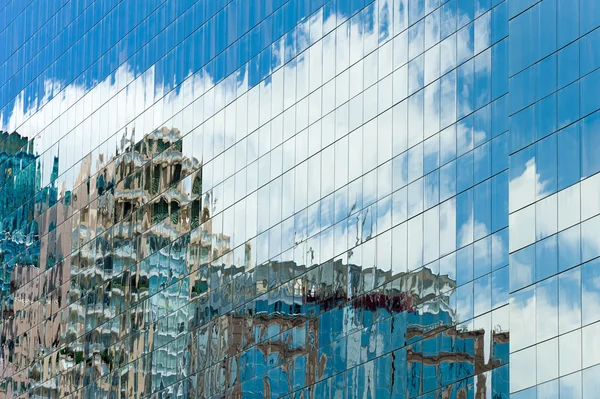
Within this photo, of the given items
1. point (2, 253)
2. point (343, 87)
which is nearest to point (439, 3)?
point (343, 87)

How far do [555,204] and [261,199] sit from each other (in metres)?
24.0

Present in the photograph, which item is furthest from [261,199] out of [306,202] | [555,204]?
A: [555,204]

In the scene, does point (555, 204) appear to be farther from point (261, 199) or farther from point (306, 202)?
point (261, 199)

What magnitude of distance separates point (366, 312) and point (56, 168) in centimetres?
3675

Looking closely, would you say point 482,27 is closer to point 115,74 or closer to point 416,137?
point 416,137

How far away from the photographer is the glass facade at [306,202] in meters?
53.7

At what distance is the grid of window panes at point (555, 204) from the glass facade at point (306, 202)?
0.08 m

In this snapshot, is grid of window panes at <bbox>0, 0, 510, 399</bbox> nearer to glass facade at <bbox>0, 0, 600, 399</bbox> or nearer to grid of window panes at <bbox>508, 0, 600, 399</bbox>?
glass facade at <bbox>0, 0, 600, 399</bbox>

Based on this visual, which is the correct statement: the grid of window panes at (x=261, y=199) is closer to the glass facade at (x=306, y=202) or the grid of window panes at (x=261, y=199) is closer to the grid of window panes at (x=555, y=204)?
the glass facade at (x=306, y=202)

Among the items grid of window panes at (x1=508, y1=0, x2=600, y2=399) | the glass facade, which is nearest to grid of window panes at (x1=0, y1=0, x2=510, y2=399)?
the glass facade

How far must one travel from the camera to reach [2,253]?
105 metres

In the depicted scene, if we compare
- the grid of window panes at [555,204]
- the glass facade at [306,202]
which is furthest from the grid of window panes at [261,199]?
the grid of window panes at [555,204]

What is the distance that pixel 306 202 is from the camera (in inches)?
2795

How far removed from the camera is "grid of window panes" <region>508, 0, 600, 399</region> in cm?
5125
